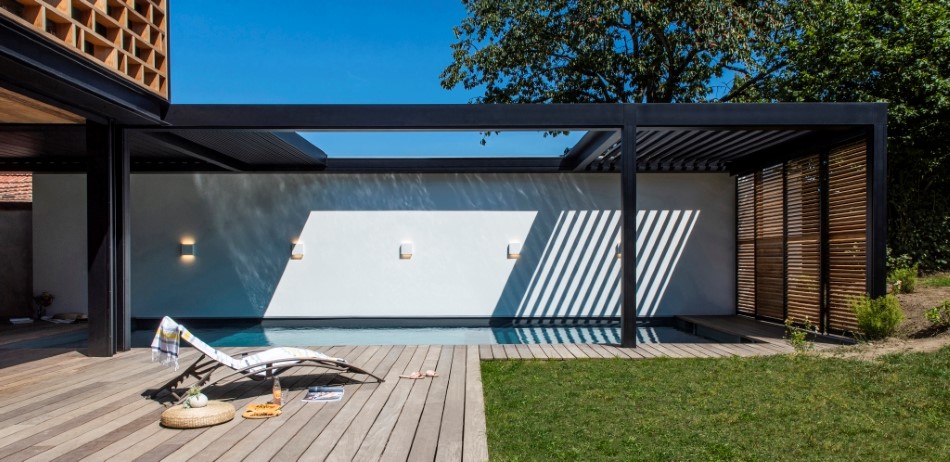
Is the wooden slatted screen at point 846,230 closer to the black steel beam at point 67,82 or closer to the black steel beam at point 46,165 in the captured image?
the black steel beam at point 67,82

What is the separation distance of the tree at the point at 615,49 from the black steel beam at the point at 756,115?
24.5 ft

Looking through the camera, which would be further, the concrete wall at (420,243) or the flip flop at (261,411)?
the concrete wall at (420,243)

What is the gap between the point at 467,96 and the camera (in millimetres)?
16734

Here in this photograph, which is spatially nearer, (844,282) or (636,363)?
(636,363)

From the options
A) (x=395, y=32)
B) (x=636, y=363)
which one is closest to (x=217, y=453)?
(x=636, y=363)

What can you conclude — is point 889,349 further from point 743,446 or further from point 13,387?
point 13,387

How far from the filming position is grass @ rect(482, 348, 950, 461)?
3.61 m

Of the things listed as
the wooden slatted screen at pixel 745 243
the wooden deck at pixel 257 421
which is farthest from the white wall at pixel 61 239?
the wooden slatted screen at pixel 745 243

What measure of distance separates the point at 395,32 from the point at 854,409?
23.5 metres

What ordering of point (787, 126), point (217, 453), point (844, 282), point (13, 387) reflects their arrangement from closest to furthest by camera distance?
point (217, 453), point (13, 387), point (787, 126), point (844, 282)

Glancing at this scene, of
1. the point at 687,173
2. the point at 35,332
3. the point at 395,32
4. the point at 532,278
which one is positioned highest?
the point at 395,32

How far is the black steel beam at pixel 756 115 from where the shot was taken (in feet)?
22.7

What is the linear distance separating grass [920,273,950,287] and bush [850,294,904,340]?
3.68m

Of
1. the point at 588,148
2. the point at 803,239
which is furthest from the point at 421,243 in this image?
the point at 803,239
